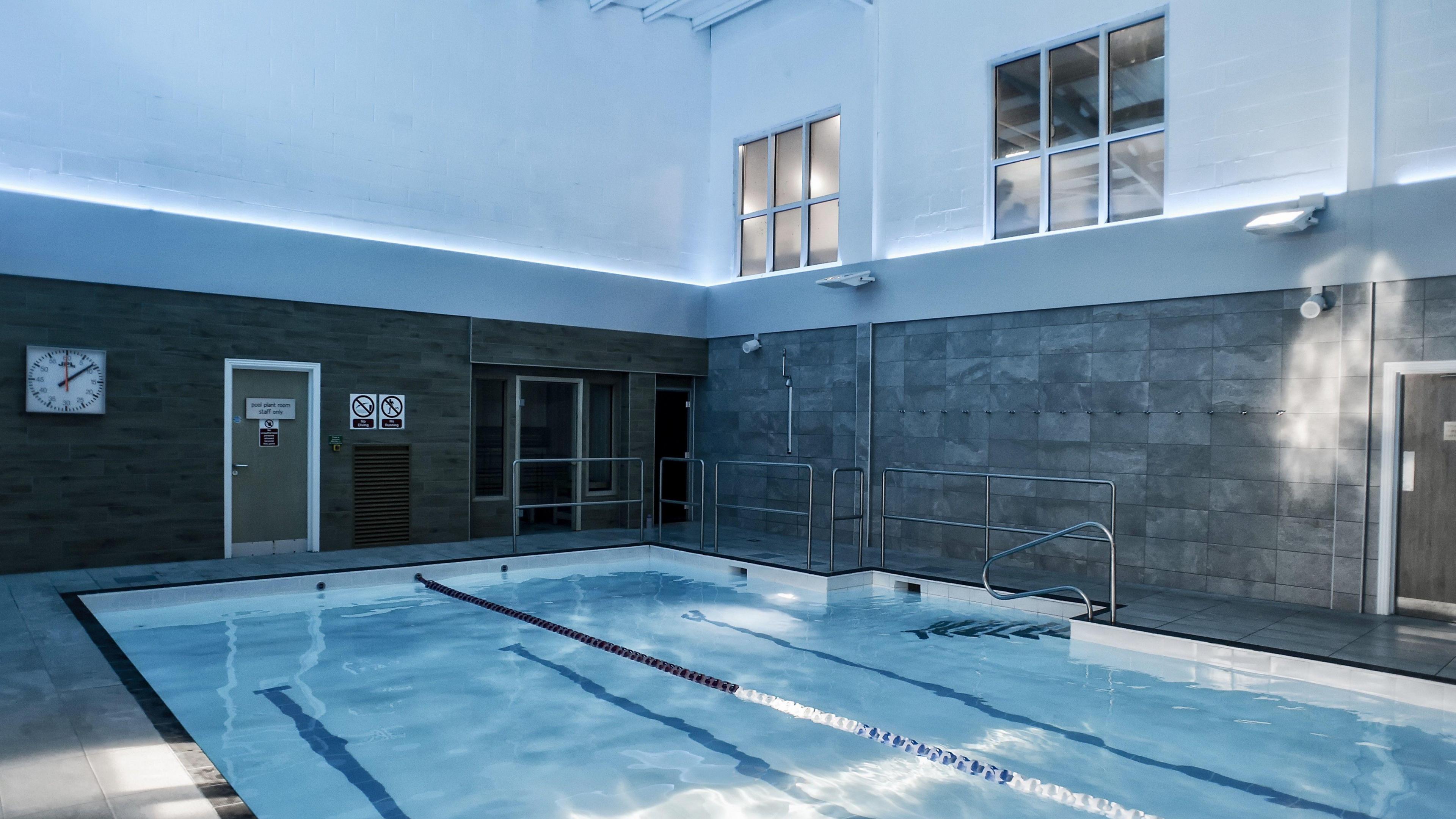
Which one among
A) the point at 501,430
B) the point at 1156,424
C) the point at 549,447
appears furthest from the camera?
the point at 549,447

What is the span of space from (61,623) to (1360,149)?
8.88 m

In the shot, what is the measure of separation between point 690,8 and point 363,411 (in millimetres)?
6061

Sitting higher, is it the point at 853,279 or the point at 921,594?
the point at 853,279

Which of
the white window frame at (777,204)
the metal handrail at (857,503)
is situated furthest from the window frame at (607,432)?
the metal handrail at (857,503)

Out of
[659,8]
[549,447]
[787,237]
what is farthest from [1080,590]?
[659,8]

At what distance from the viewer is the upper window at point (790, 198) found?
9961mm

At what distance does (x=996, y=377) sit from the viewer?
823 cm

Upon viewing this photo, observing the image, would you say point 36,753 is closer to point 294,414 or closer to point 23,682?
point 23,682

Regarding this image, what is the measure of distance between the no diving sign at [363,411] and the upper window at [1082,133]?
618cm

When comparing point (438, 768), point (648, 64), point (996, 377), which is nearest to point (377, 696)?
point (438, 768)

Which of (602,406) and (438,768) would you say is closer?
(438,768)

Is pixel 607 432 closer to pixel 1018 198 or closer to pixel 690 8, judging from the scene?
pixel 690 8

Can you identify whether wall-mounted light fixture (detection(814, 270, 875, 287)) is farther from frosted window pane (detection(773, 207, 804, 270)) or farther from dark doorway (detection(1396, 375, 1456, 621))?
dark doorway (detection(1396, 375, 1456, 621))

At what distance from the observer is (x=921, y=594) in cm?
728
